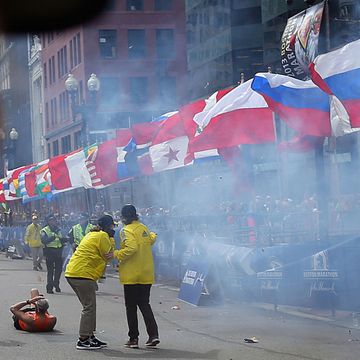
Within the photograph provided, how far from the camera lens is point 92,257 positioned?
32.2ft

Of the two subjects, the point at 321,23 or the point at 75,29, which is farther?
the point at 75,29

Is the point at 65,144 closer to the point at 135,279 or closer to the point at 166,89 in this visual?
the point at 166,89

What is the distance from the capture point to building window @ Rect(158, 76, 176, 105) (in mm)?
13969

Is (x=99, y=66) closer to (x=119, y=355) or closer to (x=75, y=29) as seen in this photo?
(x=75, y=29)

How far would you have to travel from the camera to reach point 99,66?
15289mm

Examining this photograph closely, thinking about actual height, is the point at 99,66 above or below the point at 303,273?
above

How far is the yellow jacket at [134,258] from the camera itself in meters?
9.56

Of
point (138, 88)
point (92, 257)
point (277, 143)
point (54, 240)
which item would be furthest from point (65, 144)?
point (92, 257)

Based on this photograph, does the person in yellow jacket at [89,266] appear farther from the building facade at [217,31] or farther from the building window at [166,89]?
the building window at [166,89]

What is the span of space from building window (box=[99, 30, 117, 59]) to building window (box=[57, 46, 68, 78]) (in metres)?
2.38

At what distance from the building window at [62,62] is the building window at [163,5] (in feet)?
16.2

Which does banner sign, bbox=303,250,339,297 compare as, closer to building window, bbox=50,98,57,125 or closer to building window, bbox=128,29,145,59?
building window, bbox=128,29,145,59

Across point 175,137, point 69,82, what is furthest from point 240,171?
point 69,82

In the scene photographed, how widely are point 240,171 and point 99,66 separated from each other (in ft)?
10.9
